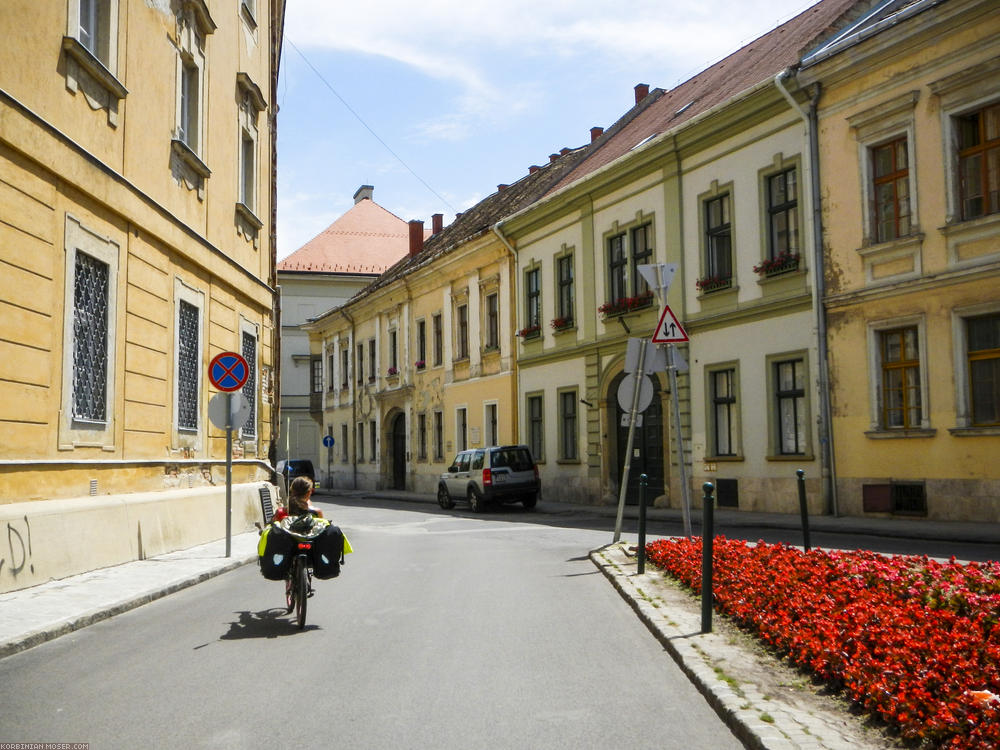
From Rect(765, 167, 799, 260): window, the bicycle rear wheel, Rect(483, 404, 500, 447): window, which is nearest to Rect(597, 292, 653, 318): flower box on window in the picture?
Rect(765, 167, 799, 260): window

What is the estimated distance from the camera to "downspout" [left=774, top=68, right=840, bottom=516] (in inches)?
760

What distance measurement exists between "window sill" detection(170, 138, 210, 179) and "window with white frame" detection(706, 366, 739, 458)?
1183 cm

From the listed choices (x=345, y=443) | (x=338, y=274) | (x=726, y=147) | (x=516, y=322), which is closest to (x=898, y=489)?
(x=726, y=147)

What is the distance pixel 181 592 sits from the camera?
10.8 m

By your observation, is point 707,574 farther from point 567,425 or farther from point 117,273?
point 567,425

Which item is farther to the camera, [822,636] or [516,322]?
[516,322]

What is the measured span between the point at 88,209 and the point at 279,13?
1434 cm

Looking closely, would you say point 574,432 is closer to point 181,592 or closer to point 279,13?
point 279,13

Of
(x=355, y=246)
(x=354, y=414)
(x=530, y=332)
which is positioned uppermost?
(x=355, y=246)

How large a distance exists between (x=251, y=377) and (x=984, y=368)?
13461 mm

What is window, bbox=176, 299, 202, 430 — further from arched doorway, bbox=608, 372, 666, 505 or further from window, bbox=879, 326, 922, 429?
window, bbox=879, 326, 922, 429

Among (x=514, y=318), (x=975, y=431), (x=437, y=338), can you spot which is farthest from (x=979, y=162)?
(x=437, y=338)

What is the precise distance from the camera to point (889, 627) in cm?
602

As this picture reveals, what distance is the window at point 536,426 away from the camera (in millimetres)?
31095
